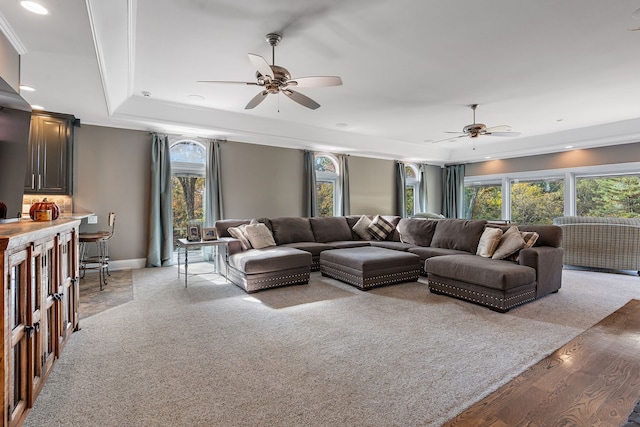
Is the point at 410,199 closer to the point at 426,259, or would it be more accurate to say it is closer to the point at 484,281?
the point at 426,259

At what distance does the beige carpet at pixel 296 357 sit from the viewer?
67.5 inches

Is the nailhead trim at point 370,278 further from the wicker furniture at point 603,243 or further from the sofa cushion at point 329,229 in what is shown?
the wicker furniture at point 603,243

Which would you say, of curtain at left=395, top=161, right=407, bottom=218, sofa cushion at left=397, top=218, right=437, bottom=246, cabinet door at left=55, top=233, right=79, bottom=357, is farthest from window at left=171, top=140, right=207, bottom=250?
curtain at left=395, top=161, right=407, bottom=218

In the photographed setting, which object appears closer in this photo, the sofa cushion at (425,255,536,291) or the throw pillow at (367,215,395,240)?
the sofa cushion at (425,255,536,291)

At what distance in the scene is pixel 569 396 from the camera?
3.57ft

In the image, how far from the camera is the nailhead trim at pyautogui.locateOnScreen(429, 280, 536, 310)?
328 cm

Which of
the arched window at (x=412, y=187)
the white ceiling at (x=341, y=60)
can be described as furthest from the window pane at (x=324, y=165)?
the arched window at (x=412, y=187)

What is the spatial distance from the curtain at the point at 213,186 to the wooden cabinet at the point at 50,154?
81.7 inches

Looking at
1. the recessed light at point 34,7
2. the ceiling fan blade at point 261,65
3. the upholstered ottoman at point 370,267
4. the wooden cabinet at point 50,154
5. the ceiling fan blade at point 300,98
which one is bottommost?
the upholstered ottoman at point 370,267

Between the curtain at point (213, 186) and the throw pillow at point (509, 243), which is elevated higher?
the curtain at point (213, 186)

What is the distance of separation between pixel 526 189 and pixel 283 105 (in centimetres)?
679

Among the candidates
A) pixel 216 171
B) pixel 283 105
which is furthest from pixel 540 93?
pixel 216 171

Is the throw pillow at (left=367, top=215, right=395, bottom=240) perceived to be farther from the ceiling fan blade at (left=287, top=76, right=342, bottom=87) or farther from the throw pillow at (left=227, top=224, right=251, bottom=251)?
the ceiling fan blade at (left=287, top=76, right=342, bottom=87)

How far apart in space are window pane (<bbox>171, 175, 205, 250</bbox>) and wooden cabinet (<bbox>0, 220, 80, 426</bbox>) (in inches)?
143
